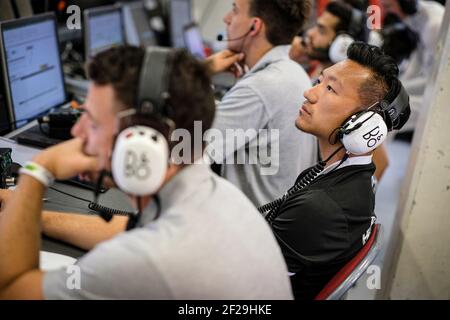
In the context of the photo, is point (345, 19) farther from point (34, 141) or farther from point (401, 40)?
point (34, 141)

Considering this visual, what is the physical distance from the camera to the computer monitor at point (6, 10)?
196 cm

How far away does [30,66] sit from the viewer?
185 centimetres

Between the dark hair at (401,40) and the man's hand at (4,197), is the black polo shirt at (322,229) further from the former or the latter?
the dark hair at (401,40)

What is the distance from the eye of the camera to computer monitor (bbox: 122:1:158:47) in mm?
3367

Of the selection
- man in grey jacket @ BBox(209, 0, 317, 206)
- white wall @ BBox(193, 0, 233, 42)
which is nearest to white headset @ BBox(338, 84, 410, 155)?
man in grey jacket @ BBox(209, 0, 317, 206)

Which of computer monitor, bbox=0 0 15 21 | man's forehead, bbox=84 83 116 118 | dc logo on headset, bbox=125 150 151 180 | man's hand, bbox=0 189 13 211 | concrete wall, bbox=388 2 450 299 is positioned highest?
computer monitor, bbox=0 0 15 21

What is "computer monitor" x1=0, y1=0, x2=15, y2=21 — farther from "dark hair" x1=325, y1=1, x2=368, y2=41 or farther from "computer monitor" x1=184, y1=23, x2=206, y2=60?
"computer monitor" x1=184, y1=23, x2=206, y2=60

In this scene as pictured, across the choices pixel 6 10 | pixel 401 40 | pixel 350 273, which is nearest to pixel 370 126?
pixel 350 273

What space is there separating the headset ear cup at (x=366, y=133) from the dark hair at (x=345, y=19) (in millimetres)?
1550

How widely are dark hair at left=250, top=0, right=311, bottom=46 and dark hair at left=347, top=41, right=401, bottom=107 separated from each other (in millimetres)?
567

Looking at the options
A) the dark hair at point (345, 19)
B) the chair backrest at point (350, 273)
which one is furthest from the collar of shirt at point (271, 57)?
the dark hair at point (345, 19)

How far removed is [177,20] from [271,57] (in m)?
2.24

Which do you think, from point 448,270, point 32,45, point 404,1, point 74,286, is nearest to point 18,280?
point 74,286

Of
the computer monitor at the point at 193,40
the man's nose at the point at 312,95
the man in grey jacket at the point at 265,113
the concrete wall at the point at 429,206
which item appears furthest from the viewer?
the computer monitor at the point at 193,40
